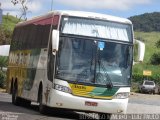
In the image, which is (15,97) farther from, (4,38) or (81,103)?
(4,38)

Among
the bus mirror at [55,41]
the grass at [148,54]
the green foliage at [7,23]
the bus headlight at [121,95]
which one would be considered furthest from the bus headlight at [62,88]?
the green foliage at [7,23]

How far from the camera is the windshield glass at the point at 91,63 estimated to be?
58.1 ft

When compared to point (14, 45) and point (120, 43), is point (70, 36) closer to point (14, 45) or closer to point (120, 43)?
point (120, 43)

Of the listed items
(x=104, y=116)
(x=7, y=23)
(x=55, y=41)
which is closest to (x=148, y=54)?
(x=7, y=23)

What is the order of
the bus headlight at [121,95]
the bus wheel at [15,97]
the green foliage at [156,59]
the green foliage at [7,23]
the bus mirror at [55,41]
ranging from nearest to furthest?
1. the bus mirror at [55,41]
2. the bus headlight at [121,95]
3. the bus wheel at [15,97]
4. the green foliage at [156,59]
5. the green foliage at [7,23]

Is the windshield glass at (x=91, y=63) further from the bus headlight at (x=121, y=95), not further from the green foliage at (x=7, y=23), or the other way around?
the green foliage at (x=7, y=23)

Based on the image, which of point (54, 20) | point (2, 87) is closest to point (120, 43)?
point (54, 20)

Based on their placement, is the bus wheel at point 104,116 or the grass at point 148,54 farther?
the grass at point 148,54

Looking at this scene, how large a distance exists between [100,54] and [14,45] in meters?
9.40

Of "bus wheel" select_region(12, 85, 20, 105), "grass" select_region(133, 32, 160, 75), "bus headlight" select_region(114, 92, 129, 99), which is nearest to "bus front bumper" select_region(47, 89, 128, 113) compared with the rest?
"bus headlight" select_region(114, 92, 129, 99)

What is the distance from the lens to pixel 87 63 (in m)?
17.8

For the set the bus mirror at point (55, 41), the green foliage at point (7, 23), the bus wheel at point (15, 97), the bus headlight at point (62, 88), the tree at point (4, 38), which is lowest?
the bus wheel at point (15, 97)

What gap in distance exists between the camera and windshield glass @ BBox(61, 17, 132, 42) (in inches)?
715

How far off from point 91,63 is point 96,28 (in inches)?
52.3
